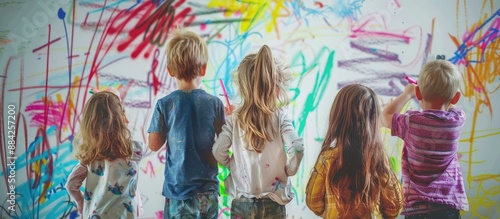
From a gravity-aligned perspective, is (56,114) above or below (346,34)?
below

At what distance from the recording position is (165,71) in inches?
130

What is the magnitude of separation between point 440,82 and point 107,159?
56.4 inches

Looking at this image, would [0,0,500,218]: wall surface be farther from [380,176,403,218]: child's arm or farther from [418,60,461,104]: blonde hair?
[380,176,403,218]: child's arm

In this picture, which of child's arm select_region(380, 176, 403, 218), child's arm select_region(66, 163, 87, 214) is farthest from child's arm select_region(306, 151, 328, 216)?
child's arm select_region(66, 163, 87, 214)

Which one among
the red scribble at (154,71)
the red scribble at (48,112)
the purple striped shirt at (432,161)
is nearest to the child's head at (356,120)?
the purple striped shirt at (432,161)

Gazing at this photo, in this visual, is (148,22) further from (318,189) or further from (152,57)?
(318,189)

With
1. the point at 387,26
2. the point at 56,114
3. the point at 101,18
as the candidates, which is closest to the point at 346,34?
the point at 387,26

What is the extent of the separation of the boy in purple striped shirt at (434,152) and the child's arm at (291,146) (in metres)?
0.50

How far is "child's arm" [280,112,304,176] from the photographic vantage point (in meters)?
2.53

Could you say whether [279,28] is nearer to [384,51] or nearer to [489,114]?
[384,51]

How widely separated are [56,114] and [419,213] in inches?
74.3

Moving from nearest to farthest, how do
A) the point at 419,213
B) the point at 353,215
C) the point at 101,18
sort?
the point at 353,215, the point at 419,213, the point at 101,18

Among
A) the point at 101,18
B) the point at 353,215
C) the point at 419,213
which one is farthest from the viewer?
A: the point at 101,18

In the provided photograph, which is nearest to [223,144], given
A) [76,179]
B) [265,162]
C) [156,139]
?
[265,162]
